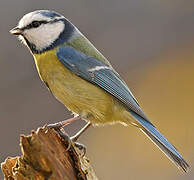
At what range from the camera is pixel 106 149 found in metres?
5.94

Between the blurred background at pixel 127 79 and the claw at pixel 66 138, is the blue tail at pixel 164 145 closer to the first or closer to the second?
the claw at pixel 66 138

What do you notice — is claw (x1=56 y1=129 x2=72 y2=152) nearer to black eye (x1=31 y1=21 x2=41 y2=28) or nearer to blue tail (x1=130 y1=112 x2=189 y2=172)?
blue tail (x1=130 y1=112 x2=189 y2=172)

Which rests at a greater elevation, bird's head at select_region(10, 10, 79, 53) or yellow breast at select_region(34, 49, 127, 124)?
bird's head at select_region(10, 10, 79, 53)

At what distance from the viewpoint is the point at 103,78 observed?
132 inches

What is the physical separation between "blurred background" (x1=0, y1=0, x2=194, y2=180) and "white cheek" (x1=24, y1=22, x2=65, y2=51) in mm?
2467

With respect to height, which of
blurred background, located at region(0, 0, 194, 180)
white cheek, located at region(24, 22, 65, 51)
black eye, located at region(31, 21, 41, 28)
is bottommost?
blurred background, located at region(0, 0, 194, 180)

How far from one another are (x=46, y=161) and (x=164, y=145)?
0.87 m

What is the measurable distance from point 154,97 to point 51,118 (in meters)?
1.31

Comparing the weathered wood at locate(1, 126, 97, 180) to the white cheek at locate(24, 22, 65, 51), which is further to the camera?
the white cheek at locate(24, 22, 65, 51)

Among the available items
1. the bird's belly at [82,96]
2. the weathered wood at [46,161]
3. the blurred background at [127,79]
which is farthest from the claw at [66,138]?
the blurred background at [127,79]

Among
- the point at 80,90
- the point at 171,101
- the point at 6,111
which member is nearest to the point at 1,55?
the point at 6,111

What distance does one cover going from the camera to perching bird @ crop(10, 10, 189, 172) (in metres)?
3.20

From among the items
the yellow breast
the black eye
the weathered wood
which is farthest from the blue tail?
the black eye

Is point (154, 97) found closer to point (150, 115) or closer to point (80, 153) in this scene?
point (150, 115)
